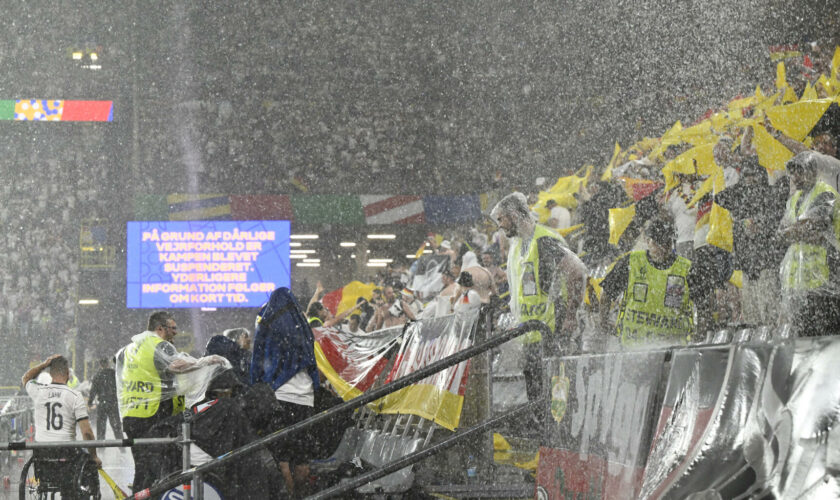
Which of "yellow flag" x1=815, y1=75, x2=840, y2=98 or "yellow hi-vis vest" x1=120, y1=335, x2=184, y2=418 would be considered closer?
"yellow hi-vis vest" x1=120, y1=335, x2=184, y2=418

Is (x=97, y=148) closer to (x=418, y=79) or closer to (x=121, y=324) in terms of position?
(x=121, y=324)

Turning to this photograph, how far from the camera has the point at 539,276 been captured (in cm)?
614

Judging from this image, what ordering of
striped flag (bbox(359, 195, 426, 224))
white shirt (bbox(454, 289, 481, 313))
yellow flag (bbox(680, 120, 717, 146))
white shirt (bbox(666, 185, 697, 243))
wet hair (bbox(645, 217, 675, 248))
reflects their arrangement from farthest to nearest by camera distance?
striped flag (bbox(359, 195, 426, 224)), white shirt (bbox(454, 289, 481, 313)), yellow flag (bbox(680, 120, 717, 146)), white shirt (bbox(666, 185, 697, 243)), wet hair (bbox(645, 217, 675, 248))

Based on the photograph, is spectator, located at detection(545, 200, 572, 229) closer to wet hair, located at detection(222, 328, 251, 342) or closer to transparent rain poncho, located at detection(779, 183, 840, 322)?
wet hair, located at detection(222, 328, 251, 342)

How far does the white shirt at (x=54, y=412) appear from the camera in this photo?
798 centimetres

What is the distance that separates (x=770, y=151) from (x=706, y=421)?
4154 millimetres

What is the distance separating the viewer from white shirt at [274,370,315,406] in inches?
224

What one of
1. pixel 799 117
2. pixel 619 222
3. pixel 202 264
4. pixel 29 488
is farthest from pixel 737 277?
pixel 202 264

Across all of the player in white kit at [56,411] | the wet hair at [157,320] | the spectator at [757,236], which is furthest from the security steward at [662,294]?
the player in white kit at [56,411]

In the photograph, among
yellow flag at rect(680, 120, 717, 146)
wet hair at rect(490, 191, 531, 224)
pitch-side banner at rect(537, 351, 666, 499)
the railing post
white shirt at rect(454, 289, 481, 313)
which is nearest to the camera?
pitch-side banner at rect(537, 351, 666, 499)

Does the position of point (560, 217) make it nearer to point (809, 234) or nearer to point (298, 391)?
point (298, 391)

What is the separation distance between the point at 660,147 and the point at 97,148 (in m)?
22.7

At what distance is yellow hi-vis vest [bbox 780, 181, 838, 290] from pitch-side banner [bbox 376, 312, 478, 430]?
6.12 feet

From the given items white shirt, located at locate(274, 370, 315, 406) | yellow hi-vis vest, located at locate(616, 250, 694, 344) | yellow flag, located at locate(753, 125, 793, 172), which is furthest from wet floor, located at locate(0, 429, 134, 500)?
yellow flag, located at locate(753, 125, 793, 172)
